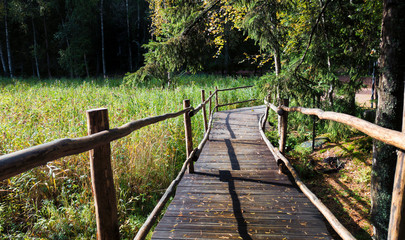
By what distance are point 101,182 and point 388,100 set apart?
4.63 m

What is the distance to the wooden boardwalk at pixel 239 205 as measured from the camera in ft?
8.79

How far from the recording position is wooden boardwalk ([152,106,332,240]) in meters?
2.68

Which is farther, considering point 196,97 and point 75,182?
point 196,97

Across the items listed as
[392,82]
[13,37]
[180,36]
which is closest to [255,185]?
[392,82]

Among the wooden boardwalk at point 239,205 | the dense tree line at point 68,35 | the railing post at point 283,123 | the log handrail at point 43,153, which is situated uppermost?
the dense tree line at point 68,35

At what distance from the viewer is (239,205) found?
128 inches

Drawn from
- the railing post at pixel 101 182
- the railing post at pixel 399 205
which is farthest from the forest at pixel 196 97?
the railing post at pixel 399 205

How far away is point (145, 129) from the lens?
18.8ft

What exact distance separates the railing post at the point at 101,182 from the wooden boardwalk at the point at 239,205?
102cm

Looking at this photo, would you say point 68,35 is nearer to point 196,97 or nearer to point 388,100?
point 196,97

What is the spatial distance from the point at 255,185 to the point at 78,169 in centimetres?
290

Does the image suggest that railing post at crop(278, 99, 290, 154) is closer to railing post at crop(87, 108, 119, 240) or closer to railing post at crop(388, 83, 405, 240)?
railing post at crop(388, 83, 405, 240)

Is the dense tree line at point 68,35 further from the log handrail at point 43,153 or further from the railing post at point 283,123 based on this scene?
the log handrail at point 43,153

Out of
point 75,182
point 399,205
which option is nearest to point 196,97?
point 75,182
